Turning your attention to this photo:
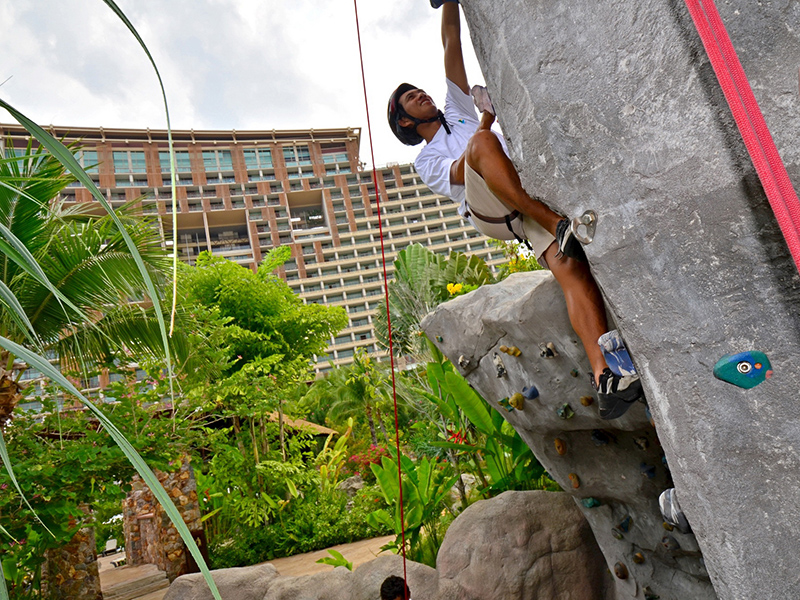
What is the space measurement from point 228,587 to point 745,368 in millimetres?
5266

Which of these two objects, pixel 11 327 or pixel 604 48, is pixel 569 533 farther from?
pixel 11 327

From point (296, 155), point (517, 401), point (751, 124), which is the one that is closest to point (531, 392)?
point (517, 401)

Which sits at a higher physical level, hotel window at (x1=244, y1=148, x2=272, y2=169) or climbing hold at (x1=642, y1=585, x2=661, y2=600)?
hotel window at (x1=244, y1=148, x2=272, y2=169)

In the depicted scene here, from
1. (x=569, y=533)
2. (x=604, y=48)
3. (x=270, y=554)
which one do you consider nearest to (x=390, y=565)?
(x=569, y=533)

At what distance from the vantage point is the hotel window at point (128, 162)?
44.9m

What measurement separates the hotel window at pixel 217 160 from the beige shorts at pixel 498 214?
1981 inches

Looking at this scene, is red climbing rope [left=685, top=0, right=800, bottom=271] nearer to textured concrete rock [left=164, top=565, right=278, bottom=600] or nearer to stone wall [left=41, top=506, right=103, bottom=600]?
textured concrete rock [left=164, top=565, right=278, bottom=600]

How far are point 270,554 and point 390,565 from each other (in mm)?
5650

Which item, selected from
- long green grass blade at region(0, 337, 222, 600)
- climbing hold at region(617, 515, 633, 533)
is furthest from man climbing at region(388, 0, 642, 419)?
climbing hold at region(617, 515, 633, 533)

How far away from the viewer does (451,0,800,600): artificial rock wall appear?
1053mm

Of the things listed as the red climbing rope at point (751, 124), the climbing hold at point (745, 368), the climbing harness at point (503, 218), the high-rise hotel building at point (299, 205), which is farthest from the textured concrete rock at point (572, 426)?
the high-rise hotel building at point (299, 205)

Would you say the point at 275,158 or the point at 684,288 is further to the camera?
the point at 275,158

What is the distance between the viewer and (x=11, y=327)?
169 inches

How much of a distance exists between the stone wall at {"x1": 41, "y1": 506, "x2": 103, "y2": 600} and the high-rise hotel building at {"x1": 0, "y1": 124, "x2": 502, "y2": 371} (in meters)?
38.0
